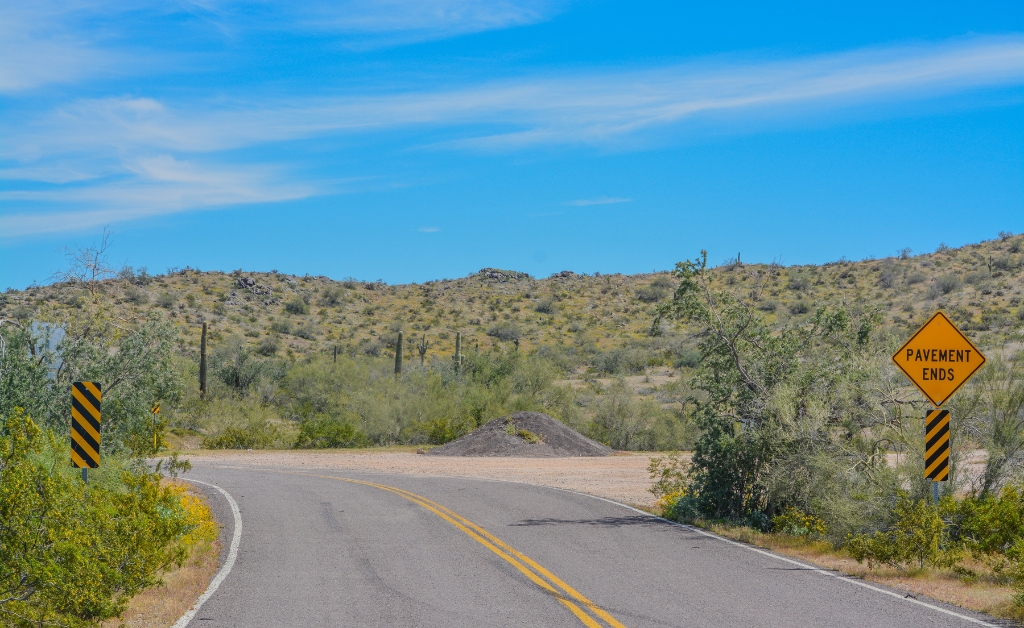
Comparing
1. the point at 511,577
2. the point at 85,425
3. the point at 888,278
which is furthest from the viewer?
the point at 888,278

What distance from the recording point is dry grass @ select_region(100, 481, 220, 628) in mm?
8820

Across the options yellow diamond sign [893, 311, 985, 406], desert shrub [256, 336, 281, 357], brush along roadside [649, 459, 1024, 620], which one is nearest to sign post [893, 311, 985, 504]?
yellow diamond sign [893, 311, 985, 406]

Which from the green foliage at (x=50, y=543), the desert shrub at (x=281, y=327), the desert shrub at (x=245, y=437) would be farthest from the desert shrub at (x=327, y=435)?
the desert shrub at (x=281, y=327)

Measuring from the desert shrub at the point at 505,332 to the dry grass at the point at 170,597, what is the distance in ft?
220

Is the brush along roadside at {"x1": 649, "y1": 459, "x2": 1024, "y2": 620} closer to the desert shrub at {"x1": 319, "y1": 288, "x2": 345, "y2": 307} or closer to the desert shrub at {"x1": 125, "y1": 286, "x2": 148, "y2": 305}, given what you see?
the desert shrub at {"x1": 125, "y1": 286, "x2": 148, "y2": 305}

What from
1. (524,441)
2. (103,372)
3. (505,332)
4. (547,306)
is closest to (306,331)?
(505,332)

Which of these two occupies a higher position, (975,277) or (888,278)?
(888,278)

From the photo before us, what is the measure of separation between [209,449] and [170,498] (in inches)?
1281

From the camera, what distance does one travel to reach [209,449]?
41344mm

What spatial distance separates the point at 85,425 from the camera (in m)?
13.0

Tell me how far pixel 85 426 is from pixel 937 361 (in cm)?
1202

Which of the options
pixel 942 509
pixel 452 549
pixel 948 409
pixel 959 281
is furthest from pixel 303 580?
pixel 959 281

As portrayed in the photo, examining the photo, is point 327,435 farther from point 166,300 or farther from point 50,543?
point 166,300

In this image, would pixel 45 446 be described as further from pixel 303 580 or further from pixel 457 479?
pixel 457 479
